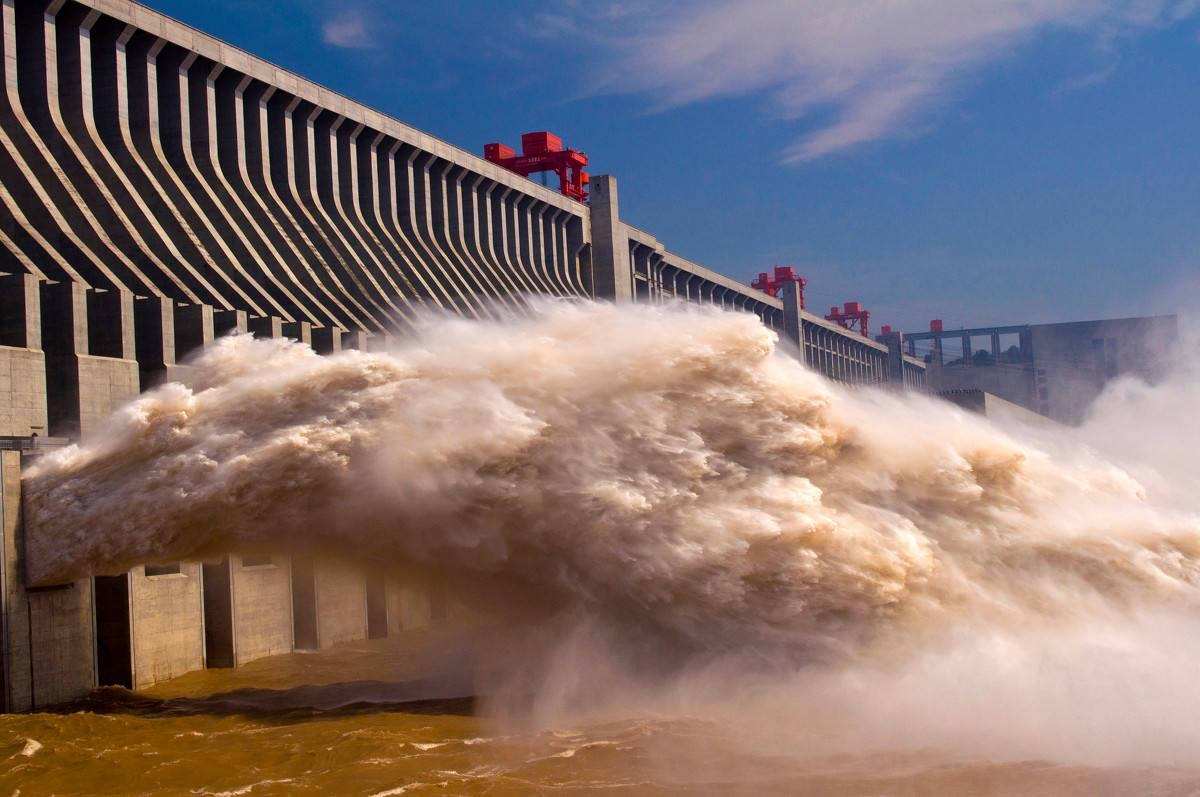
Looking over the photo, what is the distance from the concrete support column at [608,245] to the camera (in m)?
82.1

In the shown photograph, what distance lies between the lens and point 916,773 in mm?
21078

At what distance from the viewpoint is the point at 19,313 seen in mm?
32406

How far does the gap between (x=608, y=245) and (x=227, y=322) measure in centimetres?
4666

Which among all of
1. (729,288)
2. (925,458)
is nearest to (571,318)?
(925,458)

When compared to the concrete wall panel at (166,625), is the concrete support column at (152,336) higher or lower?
higher

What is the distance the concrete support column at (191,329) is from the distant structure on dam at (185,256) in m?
0.07

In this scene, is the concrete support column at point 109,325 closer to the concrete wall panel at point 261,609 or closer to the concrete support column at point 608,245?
the concrete wall panel at point 261,609

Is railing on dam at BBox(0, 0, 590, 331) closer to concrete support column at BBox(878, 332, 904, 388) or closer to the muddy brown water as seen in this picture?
the muddy brown water

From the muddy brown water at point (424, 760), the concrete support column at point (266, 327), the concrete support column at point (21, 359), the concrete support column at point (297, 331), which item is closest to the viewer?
the muddy brown water at point (424, 760)

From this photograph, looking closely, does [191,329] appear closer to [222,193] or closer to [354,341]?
[354,341]

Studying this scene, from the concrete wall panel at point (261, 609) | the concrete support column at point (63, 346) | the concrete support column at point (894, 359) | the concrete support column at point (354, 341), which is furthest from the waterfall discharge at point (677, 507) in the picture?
the concrete support column at point (894, 359)

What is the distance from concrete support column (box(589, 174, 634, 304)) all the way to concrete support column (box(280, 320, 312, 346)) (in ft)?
132

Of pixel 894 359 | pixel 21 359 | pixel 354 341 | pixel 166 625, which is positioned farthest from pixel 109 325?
pixel 894 359

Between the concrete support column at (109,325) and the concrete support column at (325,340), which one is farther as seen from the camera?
the concrete support column at (325,340)
